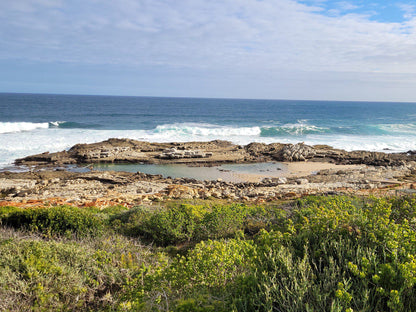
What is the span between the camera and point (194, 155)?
1025 inches

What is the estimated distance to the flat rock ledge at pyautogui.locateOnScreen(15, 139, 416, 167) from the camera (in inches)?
947

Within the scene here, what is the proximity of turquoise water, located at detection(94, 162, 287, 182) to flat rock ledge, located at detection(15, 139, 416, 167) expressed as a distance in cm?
113

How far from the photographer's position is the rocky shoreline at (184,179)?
48.8 ft

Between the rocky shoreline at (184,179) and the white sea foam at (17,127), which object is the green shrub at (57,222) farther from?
the white sea foam at (17,127)

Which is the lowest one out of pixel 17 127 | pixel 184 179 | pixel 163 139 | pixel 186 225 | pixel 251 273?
pixel 184 179

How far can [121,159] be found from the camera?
24.8m

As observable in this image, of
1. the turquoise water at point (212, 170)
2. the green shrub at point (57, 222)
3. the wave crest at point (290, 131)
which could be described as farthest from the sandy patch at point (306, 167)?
the wave crest at point (290, 131)

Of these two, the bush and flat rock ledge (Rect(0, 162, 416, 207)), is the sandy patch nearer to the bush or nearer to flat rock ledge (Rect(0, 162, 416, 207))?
flat rock ledge (Rect(0, 162, 416, 207))

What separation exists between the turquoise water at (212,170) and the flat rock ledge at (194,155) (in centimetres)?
113

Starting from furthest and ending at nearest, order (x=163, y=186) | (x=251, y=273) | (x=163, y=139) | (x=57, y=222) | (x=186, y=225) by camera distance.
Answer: (x=163, y=139)
(x=163, y=186)
(x=186, y=225)
(x=57, y=222)
(x=251, y=273)

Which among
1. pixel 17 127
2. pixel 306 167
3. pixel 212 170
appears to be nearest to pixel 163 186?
pixel 212 170

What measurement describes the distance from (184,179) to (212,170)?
397 centimetres

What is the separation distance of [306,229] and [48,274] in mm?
4010

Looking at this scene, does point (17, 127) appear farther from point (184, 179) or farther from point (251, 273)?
point (251, 273)
